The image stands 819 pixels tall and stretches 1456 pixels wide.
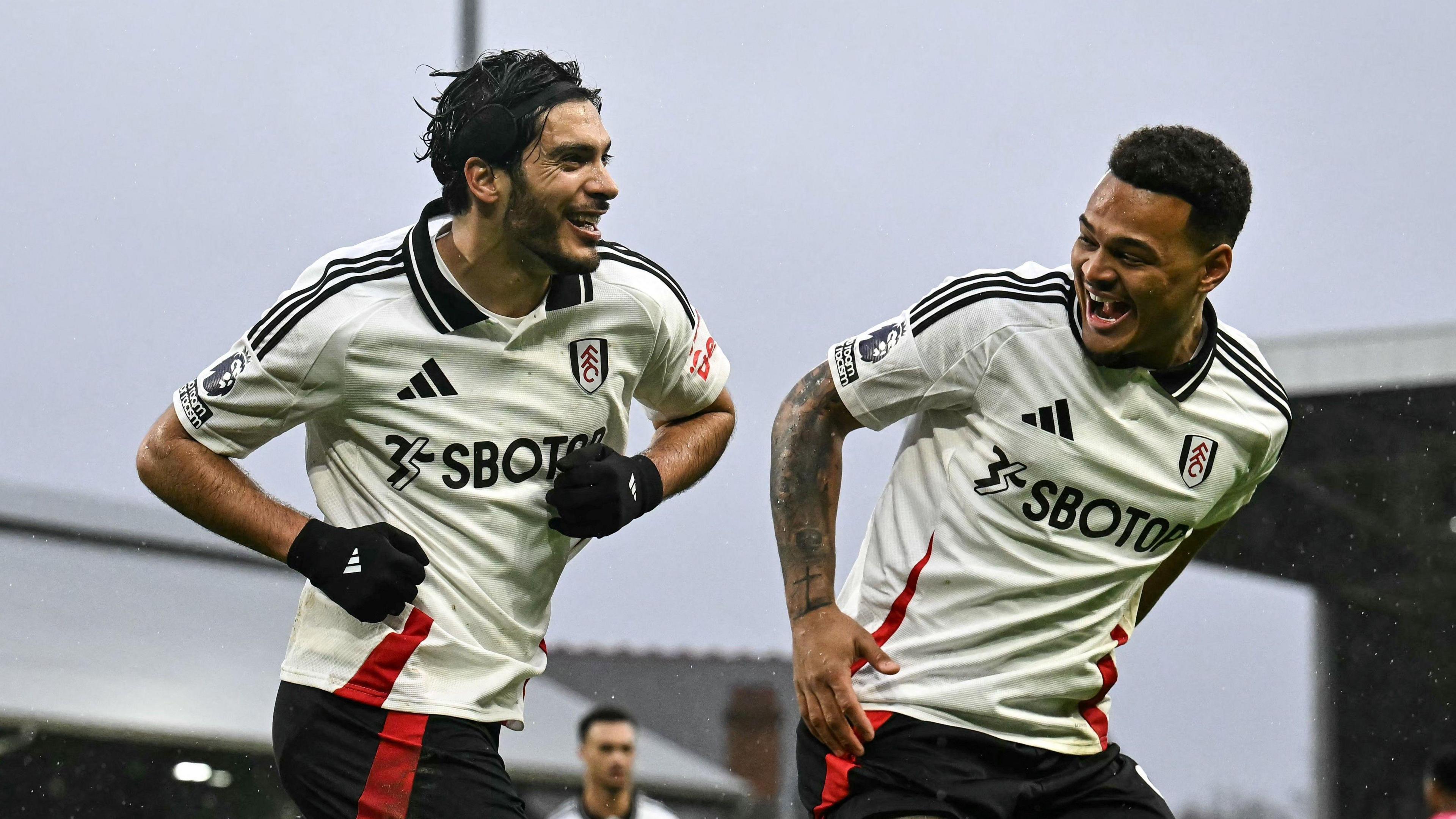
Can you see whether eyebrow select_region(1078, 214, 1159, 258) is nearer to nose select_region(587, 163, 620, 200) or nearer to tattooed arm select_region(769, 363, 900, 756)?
tattooed arm select_region(769, 363, 900, 756)

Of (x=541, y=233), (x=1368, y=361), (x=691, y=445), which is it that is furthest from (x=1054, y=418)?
(x=1368, y=361)

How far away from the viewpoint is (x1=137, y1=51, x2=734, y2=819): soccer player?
2268mm

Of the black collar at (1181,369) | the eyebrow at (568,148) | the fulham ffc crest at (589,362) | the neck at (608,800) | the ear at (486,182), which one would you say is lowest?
the neck at (608,800)

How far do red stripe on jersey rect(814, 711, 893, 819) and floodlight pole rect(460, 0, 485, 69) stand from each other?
12.2 feet

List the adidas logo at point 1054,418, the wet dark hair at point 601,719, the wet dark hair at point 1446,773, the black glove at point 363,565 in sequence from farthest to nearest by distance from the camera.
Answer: the wet dark hair at point 601,719, the wet dark hair at point 1446,773, the adidas logo at point 1054,418, the black glove at point 363,565

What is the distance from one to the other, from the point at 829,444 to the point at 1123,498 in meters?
0.47

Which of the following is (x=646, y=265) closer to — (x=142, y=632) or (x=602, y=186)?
(x=602, y=186)

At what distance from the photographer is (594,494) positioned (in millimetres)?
2299

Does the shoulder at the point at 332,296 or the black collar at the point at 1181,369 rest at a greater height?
the shoulder at the point at 332,296

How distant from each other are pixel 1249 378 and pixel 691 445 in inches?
36.3

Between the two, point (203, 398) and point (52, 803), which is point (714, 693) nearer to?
point (52, 803)

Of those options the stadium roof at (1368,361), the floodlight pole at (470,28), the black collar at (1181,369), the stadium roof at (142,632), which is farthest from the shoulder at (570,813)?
the stadium roof at (1368,361)

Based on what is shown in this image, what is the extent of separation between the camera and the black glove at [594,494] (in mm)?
2305

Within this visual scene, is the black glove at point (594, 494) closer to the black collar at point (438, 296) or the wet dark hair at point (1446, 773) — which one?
the black collar at point (438, 296)
